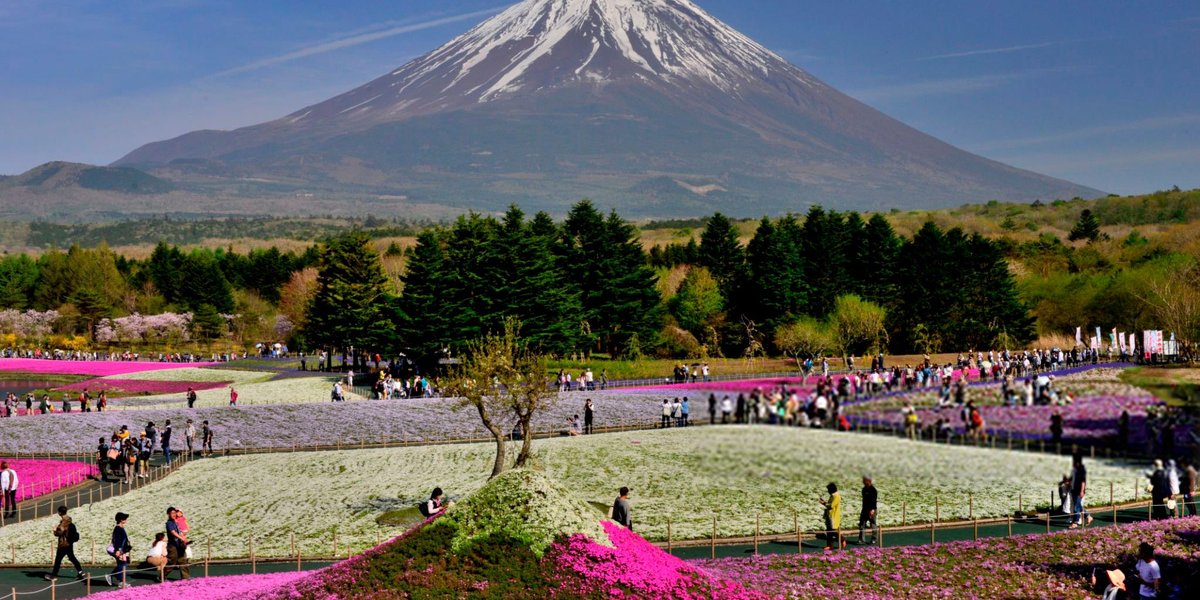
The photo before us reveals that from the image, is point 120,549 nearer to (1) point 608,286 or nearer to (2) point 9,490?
(2) point 9,490

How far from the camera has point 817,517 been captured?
32031mm

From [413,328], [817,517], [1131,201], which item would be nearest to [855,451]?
[817,517]

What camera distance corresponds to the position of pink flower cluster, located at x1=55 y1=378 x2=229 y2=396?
241 ft

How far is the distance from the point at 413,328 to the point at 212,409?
1860 centimetres

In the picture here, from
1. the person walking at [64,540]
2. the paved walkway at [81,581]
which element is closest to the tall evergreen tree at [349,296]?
the paved walkway at [81,581]

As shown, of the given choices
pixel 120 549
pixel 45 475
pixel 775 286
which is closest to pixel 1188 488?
pixel 120 549

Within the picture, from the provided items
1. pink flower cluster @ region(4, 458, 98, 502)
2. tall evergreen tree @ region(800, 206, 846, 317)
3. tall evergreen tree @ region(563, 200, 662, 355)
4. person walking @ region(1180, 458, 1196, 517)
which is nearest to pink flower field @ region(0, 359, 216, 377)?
tall evergreen tree @ region(563, 200, 662, 355)

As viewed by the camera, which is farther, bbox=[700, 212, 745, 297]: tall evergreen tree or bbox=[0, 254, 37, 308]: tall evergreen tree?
bbox=[0, 254, 37, 308]: tall evergreen tree

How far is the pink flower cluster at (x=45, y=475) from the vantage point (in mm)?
40375

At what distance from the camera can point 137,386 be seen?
75.6 metres

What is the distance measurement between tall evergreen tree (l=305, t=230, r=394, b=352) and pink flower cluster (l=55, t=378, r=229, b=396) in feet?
29.3

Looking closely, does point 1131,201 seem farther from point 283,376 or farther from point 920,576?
point 920,576

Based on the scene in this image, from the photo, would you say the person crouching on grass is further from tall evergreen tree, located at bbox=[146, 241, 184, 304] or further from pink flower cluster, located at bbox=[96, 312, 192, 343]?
tall evergreen tree, located at bbox=[146, 241, 184, 304]

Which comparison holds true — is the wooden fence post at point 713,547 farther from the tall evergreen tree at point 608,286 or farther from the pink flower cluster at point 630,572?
the tall evergreen tree at point 608,286
